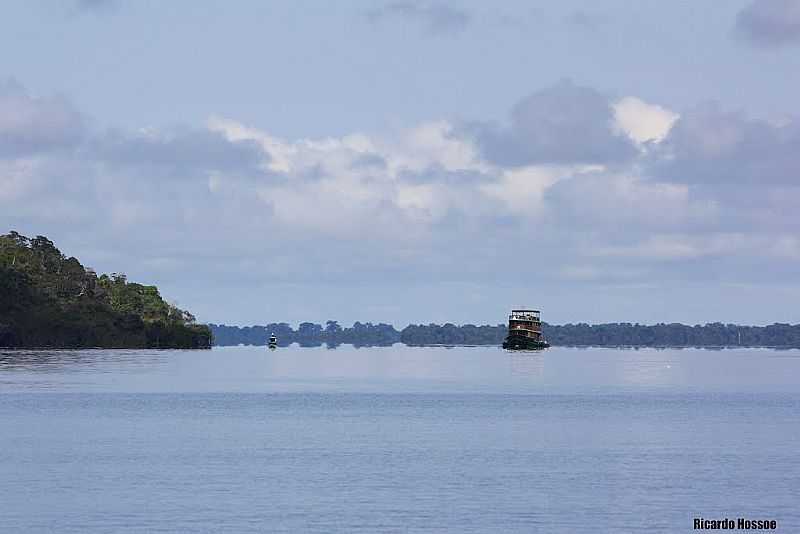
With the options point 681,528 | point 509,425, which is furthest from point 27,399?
point 681,528

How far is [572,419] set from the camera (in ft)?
333

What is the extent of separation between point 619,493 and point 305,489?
12980 mm

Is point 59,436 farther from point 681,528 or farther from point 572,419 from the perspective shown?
point 681,528

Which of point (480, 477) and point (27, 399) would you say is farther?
point (27, 399)

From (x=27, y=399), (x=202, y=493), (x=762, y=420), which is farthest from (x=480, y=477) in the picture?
(x=27, y=399)

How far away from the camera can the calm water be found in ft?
170

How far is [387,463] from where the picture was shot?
6912 cm

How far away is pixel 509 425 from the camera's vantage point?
3755 inches

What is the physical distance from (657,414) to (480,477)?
48.3 m

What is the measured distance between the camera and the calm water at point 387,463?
51781 mm

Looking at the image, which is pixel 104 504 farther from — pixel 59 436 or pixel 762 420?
pixel 762 420

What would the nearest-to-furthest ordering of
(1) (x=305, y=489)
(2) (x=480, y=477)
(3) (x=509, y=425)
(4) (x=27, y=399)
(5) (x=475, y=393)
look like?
(1) (x=305, y=489)
(2) (x=480, y=477)
(3) (x=509, y=425)
(4) (x=27, y=399)
(5) (x=475, y=393)

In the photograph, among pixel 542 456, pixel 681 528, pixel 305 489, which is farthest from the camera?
pixel 542 456

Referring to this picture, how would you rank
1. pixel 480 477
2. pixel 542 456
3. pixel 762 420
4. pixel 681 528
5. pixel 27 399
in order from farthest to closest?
1. pixel 27 399
2. pixel 762 420
3. pixel 542 456
4. pixel 480 477
5. pixel 681 528
